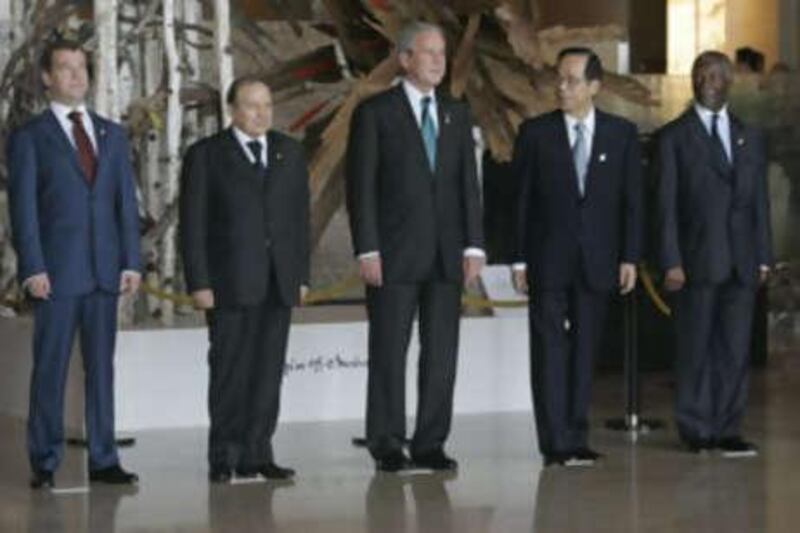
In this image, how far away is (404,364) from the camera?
9.53m

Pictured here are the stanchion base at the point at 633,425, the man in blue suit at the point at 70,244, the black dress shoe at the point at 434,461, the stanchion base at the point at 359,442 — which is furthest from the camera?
the stanchion base at the point at 633,425

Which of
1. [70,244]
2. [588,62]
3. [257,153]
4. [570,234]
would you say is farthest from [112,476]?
[588,62]

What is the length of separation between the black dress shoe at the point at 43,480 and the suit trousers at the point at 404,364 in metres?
1.32

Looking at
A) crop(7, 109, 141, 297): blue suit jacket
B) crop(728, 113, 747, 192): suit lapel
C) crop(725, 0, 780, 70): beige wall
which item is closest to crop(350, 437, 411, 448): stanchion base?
crop(7, 109, 141, 297): blue suit jacket

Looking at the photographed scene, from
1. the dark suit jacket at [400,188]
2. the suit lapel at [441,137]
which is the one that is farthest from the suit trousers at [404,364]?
the suit lapel at [441,137]

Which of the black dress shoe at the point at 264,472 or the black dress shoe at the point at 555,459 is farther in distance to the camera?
the black dress shoe at the point at 555,459

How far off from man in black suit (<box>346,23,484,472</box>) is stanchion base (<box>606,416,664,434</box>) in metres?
1.61

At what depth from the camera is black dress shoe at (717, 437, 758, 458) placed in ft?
32.6

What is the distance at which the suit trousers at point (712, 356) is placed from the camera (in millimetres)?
9984

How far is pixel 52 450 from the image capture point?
9.14m

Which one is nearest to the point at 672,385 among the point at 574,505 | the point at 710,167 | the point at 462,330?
the point at 462,330

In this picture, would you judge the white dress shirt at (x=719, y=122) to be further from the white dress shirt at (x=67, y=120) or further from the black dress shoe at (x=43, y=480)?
the black dress shoe at (x=43, y=480)

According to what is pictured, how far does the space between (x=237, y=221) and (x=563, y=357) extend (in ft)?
5.03

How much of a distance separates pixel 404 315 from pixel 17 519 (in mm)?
1908
